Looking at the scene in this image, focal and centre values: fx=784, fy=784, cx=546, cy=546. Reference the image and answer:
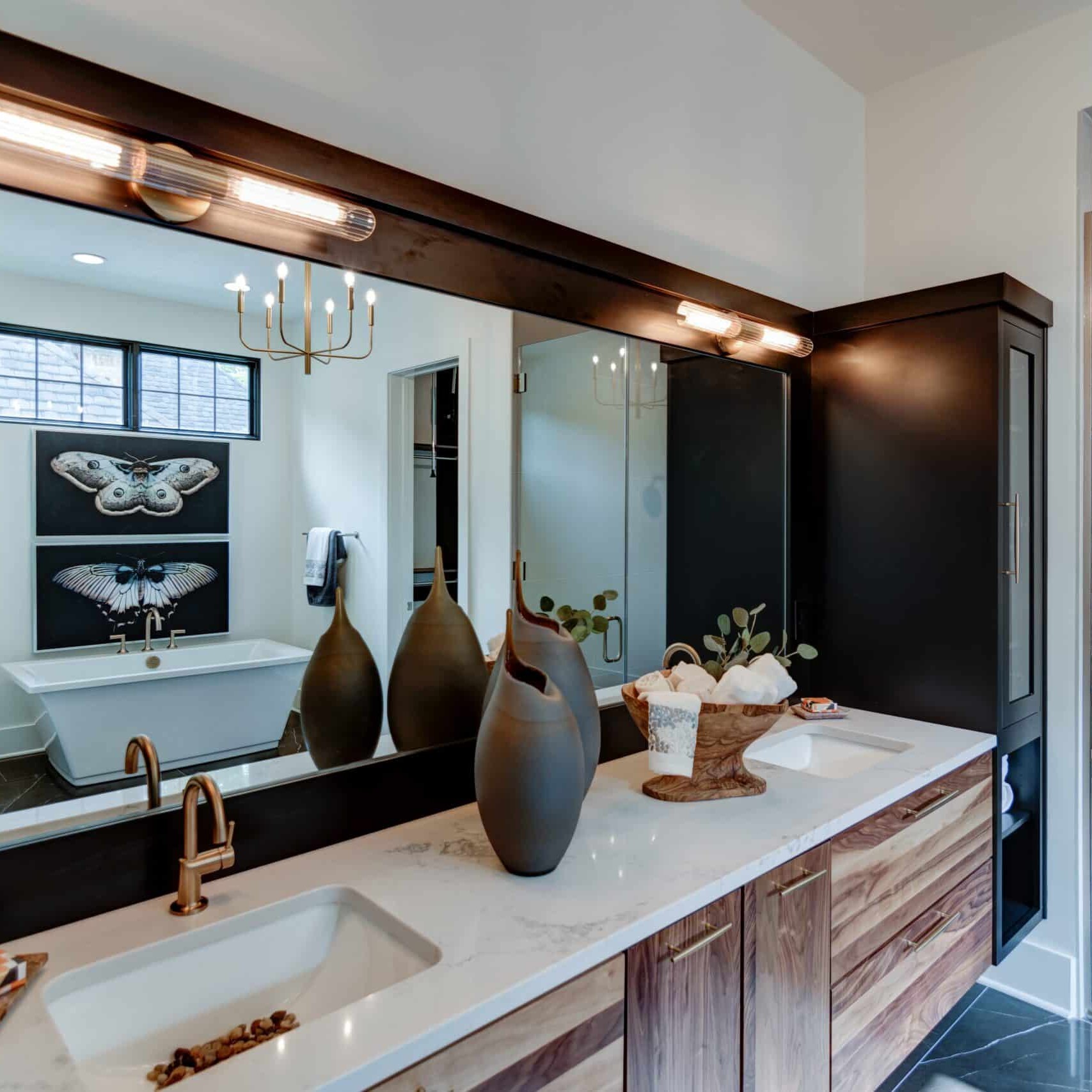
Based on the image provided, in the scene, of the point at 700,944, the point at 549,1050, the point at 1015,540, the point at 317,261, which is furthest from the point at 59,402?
the point at 1015,540

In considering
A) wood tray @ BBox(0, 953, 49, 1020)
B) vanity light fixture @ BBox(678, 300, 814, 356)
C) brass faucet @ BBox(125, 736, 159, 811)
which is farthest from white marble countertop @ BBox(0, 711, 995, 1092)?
vanity light fixture @ BBox(678, 300, 814, 356)

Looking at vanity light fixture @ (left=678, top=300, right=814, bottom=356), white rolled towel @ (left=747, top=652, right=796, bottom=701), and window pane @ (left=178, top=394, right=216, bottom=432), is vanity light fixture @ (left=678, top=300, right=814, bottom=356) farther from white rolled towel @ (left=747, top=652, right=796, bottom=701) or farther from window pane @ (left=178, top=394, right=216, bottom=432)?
window pane @ (left=178, top=394, right=216, bottom=432)

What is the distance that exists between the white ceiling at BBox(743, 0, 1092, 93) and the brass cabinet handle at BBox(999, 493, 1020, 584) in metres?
1.38

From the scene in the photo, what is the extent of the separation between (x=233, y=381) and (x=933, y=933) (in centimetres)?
194

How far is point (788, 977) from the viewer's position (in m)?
1.40

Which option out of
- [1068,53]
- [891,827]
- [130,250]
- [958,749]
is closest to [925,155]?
[1068,53]

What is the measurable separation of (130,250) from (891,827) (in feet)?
5.84

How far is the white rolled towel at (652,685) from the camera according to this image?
169 centimetres

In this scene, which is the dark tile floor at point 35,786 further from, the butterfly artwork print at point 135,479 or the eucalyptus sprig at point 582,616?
the eucalyptus sprig at point 582,616

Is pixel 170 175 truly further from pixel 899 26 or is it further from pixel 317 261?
pixel 899 26

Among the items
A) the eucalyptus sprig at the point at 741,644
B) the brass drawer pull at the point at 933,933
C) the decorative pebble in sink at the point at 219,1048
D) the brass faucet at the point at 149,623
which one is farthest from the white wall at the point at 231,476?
the brass drawer pull at the point at 933,933

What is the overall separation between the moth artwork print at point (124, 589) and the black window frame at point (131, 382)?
18 centimetres

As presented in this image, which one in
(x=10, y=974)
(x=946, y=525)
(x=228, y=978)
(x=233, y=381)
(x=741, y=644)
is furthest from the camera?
(x=741, y=644)

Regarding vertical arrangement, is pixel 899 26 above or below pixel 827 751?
above
